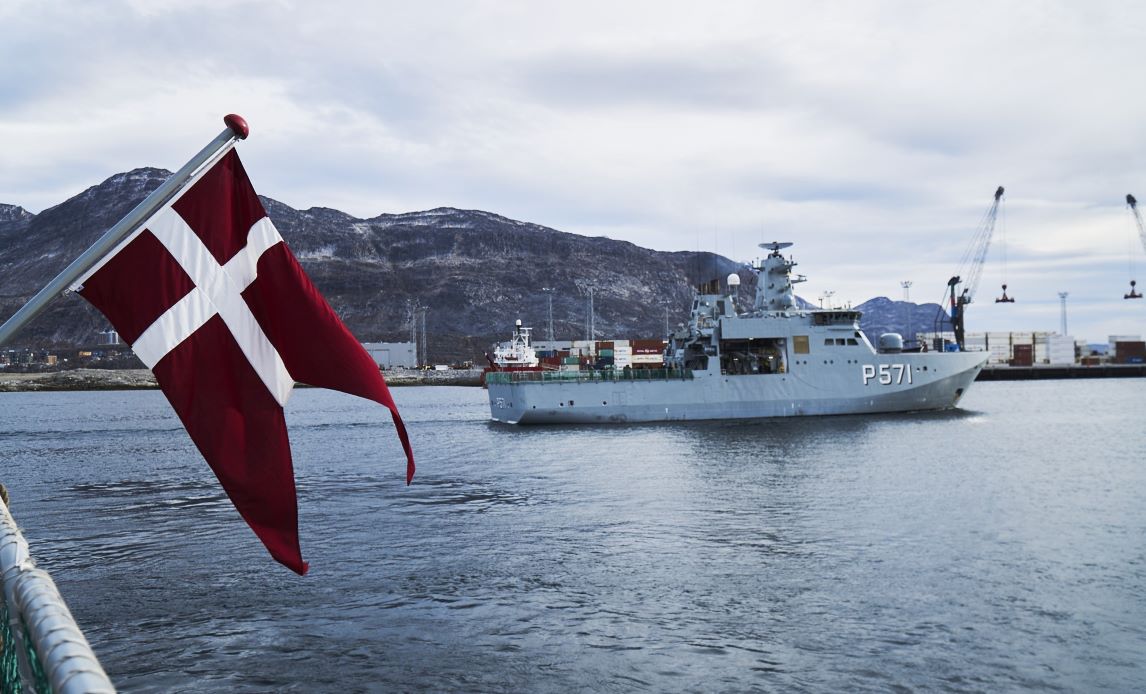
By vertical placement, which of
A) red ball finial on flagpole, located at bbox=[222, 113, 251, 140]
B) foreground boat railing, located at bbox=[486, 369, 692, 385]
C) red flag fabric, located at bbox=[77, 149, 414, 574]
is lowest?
foreground boat railing, located at bbox=[486, 369, 692, 385]

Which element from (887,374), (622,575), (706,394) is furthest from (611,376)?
(622,575)

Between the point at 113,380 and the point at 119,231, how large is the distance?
151394mm

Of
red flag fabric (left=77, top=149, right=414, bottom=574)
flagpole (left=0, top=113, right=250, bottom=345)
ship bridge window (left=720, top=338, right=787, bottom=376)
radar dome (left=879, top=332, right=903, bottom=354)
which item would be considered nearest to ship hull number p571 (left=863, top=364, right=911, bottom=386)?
radar dome (left=879, top=332, right=903, bottom=354)

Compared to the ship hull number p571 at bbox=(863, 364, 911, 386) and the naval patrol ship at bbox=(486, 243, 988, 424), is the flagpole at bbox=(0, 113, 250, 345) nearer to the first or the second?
the naval patrol ship at bbox=(486, 243, 988, 424)

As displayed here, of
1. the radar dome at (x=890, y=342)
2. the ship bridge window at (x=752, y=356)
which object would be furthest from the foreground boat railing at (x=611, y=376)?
the radar dome at (x=890, y=342)

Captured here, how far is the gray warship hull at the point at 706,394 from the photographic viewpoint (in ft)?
166

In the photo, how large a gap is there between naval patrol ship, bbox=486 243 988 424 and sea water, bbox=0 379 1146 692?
55.2 feet

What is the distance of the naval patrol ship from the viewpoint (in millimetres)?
50656

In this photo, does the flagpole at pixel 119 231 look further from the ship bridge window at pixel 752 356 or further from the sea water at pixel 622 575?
the ship bridge window at pixel 752 356

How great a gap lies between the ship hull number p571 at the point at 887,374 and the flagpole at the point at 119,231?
50.6 m

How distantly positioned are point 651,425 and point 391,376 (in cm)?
9751

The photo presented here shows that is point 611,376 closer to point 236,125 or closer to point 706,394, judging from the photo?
point 706,394

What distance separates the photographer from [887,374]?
173 feet

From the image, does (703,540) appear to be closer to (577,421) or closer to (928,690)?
(928,690)
